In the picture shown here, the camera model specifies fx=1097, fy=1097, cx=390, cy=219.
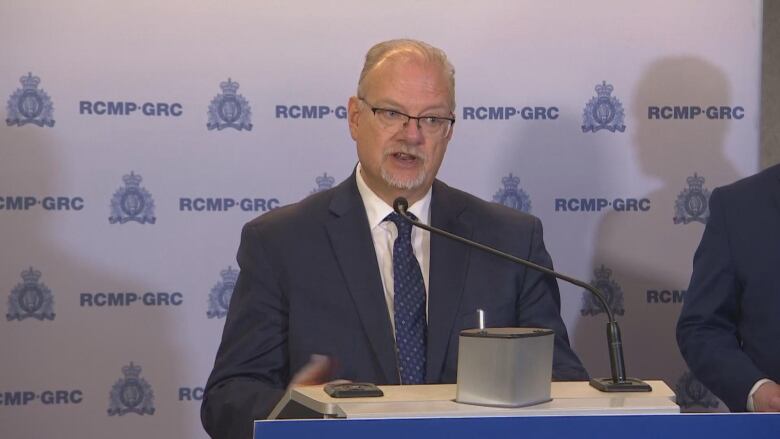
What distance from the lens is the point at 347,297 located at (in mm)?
3004

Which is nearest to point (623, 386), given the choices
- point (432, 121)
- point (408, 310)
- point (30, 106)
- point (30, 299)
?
point (408, 310)

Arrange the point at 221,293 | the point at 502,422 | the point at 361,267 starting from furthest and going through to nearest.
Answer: the point at 221,293 < the point at 361,267 < the point at 502,422

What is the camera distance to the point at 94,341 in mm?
4145

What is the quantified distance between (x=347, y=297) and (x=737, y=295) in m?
1.31

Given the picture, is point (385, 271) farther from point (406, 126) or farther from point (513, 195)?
point (513, 195)

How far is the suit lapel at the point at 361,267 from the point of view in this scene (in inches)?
115

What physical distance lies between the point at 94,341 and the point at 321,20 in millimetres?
1510

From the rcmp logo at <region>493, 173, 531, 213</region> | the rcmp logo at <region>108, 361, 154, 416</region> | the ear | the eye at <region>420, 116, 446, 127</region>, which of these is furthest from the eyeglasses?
the rcmp logo at <region>108, 361, 154, 416</region>

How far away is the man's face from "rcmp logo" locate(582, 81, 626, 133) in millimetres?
1390

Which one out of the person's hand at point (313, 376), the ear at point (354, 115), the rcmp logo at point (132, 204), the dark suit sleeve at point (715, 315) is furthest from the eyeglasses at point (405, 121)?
the rcmp logo at point (132, 204)

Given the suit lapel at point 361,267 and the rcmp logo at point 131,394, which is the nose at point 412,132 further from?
the rcmp logo at point 131,394

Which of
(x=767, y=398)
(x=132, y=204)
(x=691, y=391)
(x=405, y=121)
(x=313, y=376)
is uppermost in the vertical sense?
(x=405, y=121)

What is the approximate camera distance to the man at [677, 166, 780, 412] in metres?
3.36

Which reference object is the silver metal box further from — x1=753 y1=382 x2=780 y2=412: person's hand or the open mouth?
x1=753 y1=382 x2=780 y2=412: person's hand
